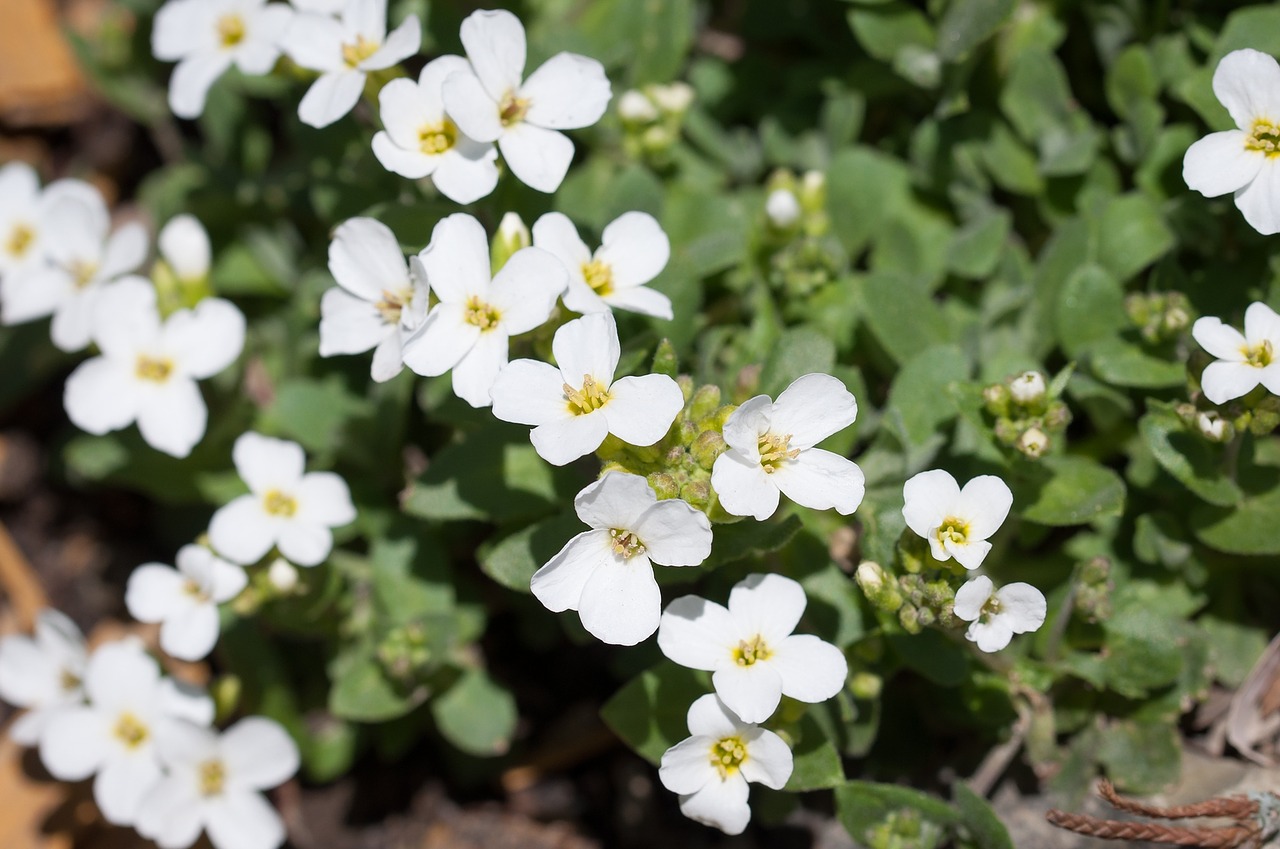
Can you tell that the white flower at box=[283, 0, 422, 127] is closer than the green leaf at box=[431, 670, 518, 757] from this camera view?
Yes

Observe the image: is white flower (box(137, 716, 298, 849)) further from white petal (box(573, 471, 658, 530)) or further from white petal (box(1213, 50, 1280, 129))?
white petal (box(1213, 50, 1280, 129))

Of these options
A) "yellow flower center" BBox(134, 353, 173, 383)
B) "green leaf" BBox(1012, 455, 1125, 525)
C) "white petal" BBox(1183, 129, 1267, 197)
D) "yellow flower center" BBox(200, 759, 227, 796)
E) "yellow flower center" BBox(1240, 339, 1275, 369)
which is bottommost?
"yellow flower center" BBox(200, 759, 227, 796)

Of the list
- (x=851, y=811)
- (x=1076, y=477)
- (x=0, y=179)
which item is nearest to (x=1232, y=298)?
(x=1076, y=477)

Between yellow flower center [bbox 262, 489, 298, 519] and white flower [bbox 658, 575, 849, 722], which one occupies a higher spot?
white flower [bbox 658, 575, 849, 722]

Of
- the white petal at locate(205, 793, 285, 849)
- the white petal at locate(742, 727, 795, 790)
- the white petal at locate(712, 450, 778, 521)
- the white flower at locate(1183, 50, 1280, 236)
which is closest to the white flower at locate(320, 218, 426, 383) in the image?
the white petal at locate(712, 450, 778, 521)

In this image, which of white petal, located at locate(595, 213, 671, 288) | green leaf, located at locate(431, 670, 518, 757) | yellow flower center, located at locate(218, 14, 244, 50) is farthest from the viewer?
green leaf, located at locate(431, 670, 518, 757)

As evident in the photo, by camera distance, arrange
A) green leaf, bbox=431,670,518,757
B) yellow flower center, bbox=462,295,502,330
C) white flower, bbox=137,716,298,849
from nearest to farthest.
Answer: yellow flower center, bbox=462,295,502,330 → white flower, bbox=137,716,298,849 → green leaf, bbox=431,670,518,757

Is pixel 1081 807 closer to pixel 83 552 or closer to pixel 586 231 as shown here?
pixel 586 231

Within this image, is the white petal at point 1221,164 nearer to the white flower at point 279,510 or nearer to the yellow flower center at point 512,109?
the yellow flower center at point 512,109
